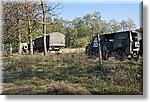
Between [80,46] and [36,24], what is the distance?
0.51 metres

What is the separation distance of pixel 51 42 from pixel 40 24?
0.22 m

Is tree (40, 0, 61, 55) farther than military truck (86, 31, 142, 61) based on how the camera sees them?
Yes

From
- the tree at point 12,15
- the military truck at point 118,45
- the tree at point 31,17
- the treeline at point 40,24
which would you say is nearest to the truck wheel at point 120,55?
the military truck at point 118,45

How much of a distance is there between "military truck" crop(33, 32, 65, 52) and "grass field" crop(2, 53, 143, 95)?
8cm

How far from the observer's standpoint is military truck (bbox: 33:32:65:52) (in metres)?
3.97

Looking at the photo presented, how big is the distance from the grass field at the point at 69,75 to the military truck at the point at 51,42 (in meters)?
0.08

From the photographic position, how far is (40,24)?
3.99 metres

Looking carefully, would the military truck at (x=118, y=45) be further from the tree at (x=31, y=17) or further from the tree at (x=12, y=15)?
the tree at (x=12, y=15)

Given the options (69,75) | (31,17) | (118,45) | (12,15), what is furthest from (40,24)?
(118,45)

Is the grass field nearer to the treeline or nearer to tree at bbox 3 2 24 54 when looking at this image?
the treeline

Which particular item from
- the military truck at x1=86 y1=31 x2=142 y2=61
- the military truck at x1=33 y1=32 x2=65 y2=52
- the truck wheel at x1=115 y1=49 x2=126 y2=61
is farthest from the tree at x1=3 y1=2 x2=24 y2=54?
the truck wheel at x1=115 y1=49 x2=126 y2=61

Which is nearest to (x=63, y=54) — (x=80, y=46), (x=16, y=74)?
(x=80, y=46)

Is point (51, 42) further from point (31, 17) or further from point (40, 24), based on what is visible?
point (31, 17)

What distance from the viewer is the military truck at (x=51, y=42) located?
13.0ft
